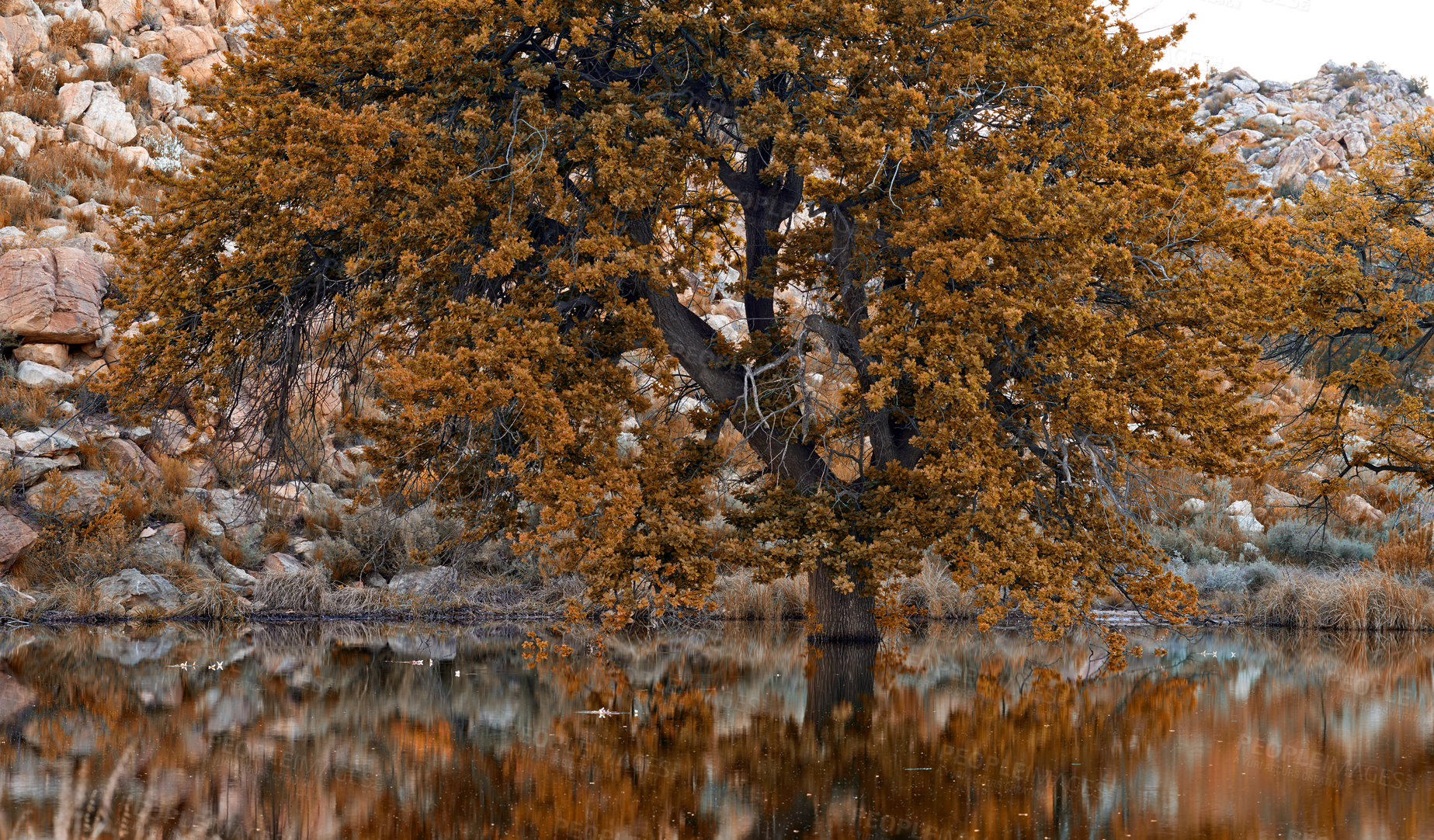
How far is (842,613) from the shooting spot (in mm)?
12250

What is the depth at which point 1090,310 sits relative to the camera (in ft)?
29.6

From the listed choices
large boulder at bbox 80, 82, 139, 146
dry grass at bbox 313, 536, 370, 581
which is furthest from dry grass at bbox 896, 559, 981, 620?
large boulder at bbox 80, 82, 139, 146

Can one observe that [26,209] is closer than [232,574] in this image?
No

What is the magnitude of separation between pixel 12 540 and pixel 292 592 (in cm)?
311

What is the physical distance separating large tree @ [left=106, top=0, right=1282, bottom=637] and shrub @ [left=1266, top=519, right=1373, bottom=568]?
9393 mm

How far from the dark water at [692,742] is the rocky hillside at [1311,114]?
3176 cm

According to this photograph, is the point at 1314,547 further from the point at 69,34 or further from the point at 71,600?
the point at 69,34

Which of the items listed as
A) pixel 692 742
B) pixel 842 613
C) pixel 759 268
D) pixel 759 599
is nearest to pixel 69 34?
pixel 759 599

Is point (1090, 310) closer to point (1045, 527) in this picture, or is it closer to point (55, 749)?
point (1045, 527)

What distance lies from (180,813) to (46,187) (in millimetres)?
21028

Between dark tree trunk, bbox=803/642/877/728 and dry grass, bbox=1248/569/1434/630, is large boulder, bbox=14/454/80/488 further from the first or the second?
dry grass, bbox=1248/569/1434/630

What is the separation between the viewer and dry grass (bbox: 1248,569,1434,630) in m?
15.7

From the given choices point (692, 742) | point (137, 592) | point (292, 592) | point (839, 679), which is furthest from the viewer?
point (292, 592)

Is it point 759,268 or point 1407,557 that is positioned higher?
point 759,268
